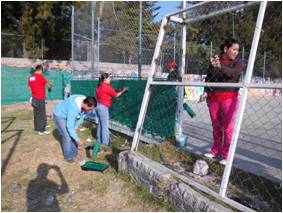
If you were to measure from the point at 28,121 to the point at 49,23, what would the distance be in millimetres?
15911

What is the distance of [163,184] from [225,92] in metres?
1.37

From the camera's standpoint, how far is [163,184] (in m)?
3.67

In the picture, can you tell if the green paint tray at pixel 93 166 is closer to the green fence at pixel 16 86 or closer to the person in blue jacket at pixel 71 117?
the person in blue jacket at pixel 71 117

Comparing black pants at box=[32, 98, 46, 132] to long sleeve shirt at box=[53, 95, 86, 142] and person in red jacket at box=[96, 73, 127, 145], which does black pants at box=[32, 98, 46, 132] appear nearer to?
person in red jacket at box=[96, 73, 127, 145]

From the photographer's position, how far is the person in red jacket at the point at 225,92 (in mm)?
3990

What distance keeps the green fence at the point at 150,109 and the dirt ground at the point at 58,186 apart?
0.99 metres

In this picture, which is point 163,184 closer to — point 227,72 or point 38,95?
point 227,72

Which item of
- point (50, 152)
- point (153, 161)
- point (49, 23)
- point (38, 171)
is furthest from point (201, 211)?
point (49, 23)

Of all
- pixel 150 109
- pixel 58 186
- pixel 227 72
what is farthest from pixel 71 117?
pixel 227 72

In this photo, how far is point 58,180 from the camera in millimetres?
4980

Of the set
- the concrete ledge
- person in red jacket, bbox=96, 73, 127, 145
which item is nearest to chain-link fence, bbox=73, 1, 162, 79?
person in red jacket, bbox=96, 73, 127, 145

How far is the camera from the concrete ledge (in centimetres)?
309

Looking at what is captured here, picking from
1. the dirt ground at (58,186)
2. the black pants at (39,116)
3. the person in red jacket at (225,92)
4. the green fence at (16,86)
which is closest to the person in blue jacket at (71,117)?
the dirt ground at (58,186)

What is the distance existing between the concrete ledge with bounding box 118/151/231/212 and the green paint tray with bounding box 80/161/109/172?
427 millimetres
